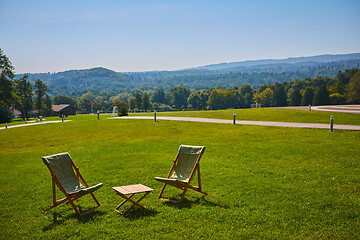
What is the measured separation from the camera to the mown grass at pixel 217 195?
19.9 ft

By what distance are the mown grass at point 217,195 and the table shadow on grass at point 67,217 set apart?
0.02m

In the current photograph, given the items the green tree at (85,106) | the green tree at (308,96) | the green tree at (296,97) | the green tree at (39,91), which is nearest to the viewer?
the green tree at (308,96)

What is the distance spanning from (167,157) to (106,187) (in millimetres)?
4730

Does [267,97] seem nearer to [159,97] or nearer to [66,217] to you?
[159,97]

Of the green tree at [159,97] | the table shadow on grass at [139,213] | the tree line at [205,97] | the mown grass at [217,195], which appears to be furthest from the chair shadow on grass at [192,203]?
the green tree at [159,97]

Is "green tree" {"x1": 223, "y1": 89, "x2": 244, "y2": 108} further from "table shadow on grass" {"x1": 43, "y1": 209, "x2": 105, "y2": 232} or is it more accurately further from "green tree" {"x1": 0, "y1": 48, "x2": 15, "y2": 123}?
"table shadow on grass" {"x1": 43, "y1": 209, "x2": 105, "y2": 232}

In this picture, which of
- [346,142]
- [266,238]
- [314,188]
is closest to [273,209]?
[266,238]

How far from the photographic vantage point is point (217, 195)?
812 centimetres

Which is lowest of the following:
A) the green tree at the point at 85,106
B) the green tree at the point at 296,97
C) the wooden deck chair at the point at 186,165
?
the green tree at the point at 85,106

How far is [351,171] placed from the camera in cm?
1023

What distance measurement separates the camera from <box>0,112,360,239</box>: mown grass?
6074 millimetres

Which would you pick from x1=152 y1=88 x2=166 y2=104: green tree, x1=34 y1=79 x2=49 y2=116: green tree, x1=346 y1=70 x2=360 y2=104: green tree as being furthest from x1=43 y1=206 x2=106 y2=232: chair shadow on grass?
x1=152 y1=88 x2=166 y2=104: green tree

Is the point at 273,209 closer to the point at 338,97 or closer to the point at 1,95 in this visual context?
the point at 1,95

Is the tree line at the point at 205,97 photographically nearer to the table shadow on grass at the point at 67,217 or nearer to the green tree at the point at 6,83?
the green tree at the point at 6,83
